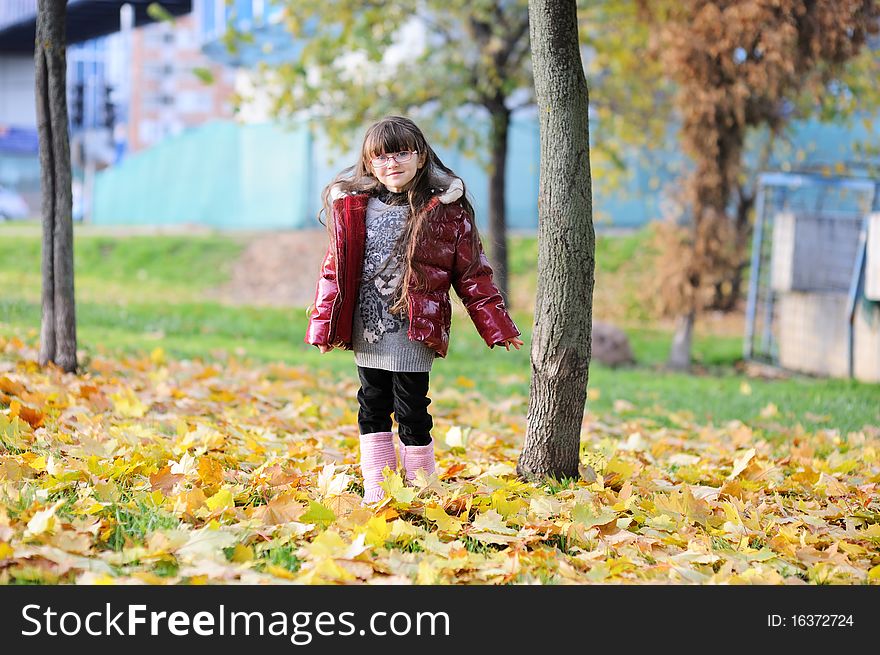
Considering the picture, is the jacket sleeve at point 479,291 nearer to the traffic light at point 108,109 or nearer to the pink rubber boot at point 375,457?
the pink rubber boot at point 375,457

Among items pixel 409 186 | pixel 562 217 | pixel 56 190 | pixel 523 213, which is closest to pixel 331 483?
pixel 409 186

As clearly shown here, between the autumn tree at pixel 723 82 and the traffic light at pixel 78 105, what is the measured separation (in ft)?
63.4

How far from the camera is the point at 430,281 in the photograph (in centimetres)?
324

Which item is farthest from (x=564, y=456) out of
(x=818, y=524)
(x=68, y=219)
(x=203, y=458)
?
(x=68, y=219)

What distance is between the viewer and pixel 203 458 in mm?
3385

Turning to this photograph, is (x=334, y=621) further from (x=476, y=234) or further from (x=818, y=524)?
(x=818, y=524)

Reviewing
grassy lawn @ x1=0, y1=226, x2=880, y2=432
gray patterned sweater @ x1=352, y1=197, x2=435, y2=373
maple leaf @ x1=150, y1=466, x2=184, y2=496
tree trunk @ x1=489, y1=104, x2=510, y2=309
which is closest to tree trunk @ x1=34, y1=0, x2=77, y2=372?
grassy lawn @ x1=0, y1=226, x2=880, y2=432

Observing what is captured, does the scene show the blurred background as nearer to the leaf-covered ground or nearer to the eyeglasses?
the eyeglasses

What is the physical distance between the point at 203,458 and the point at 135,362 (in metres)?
3.03

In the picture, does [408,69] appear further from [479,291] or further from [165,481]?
[165,481]

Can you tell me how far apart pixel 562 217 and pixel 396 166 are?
635 millimetres

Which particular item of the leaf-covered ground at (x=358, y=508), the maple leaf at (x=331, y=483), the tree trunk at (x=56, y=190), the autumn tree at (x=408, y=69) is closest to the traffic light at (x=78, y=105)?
the autumn tree at (x=408, y=69)

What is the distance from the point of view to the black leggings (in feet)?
11.1

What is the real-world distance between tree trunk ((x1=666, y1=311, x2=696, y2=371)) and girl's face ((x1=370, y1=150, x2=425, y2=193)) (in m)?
6.95
